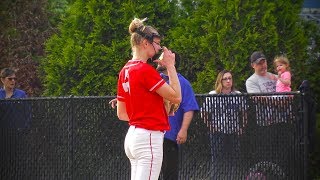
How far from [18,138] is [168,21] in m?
3.59

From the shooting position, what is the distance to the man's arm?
331 inches

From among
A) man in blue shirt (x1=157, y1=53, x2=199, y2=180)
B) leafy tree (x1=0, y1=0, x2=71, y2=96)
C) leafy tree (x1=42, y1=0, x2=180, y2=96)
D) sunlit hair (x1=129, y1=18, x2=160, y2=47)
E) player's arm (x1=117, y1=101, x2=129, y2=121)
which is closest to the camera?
sunlit hair (x1=129, y1=18, x2=160, y2=47)

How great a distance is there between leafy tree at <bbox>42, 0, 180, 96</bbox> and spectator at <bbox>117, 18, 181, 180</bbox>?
17.3 feet

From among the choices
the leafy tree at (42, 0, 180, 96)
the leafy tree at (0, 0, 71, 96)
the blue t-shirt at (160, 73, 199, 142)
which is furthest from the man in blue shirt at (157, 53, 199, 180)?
the leafy tree at (0, 0, 71, 96)

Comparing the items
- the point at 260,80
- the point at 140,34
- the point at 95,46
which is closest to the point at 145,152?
the point at 140,34

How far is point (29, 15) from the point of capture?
16.4m

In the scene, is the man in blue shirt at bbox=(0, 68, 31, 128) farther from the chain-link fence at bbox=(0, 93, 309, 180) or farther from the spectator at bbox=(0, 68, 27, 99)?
the spectator at bbox=(0, 68, 27, 99)

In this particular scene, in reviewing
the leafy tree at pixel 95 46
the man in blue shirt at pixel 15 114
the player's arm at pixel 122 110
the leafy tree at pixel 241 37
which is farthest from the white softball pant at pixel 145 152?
the leafy tree at pixel 95 46

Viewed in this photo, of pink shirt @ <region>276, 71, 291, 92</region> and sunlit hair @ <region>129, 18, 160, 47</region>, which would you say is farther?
pink shirt @ <region>276, 71, 291, 92</region>

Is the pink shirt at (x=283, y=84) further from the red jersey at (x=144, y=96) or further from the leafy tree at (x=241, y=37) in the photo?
the red jersey at (x=144, y=96)

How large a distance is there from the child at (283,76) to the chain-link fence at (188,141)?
4.76 ft

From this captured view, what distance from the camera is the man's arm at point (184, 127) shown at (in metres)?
8.41

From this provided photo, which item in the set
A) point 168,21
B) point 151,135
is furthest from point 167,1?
point 151,135

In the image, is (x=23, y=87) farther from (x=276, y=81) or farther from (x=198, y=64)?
(x=276, y=81)
